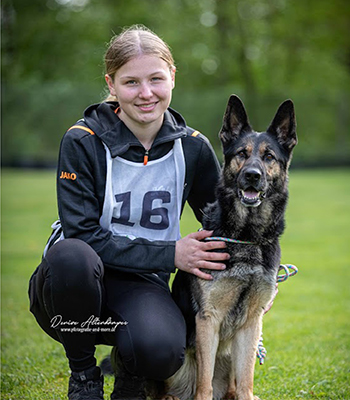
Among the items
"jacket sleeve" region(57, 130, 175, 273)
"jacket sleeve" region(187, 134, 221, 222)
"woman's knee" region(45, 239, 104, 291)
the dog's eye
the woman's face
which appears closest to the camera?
"woman's knee" region(45, 239, 104, 291)

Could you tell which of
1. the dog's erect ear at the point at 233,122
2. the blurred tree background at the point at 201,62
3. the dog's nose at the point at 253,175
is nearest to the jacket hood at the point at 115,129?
the dog's erect ear at the point at 233,122

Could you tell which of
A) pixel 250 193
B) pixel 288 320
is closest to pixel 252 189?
pixel 250 193

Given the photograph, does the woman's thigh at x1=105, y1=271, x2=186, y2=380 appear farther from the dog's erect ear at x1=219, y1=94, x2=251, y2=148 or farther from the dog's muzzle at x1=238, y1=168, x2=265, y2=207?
the dog's erect ear at x1=219, y1=94, x2=251, y2=148

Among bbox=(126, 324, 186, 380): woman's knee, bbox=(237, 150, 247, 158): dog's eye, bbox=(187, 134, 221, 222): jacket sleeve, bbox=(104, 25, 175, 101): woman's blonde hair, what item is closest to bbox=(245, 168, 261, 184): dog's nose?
bbox=(237, 150, 247, 158): dog's eye

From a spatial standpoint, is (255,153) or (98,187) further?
(255,153)

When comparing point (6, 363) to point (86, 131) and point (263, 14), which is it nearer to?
point (86, 131)

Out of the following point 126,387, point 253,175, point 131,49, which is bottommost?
point 126,387

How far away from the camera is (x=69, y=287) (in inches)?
101

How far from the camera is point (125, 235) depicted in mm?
2873

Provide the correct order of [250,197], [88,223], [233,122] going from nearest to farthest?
[88,223], [250,197], [233,122]

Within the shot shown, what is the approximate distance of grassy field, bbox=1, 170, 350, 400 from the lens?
3.23m

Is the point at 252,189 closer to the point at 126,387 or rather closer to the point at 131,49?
the point at 131,49

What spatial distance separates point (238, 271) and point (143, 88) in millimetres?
1077

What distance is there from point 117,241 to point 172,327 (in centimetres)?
51
